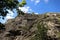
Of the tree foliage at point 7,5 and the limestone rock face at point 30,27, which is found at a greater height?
the limestone rock face at point 30,27

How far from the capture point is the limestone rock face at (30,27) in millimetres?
57794

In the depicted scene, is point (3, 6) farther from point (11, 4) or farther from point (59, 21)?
point (59, 21)

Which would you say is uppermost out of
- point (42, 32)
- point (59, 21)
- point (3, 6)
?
point (59, 21)

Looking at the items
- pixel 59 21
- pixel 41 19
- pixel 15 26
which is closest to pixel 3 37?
pixel 15 26

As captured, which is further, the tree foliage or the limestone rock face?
the limestone rock face

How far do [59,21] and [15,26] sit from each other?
44.1 ft

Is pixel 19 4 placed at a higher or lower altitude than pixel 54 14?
lower

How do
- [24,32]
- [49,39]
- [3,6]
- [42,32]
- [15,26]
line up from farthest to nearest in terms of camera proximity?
[15,26]
[24,32]
[49,39]
[42,32]
[3,6]

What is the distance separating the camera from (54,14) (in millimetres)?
66312

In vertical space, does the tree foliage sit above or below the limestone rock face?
below

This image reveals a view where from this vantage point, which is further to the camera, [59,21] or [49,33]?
[59,21]

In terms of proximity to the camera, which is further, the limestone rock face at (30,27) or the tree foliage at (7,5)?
the limestone rock face at (30,27)

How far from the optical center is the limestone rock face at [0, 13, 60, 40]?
5779cm

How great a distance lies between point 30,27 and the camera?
6266cm
